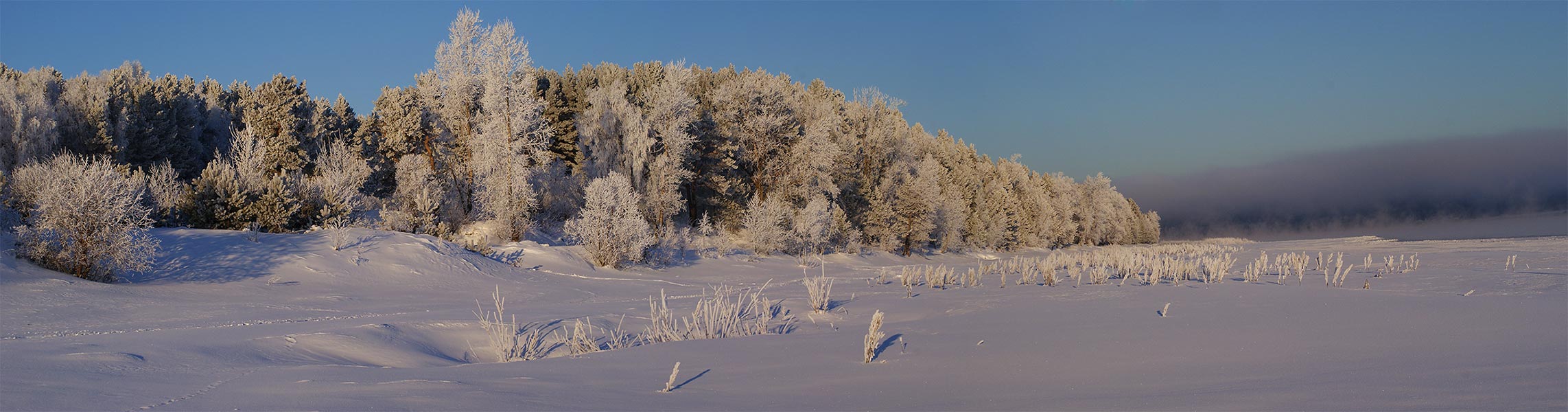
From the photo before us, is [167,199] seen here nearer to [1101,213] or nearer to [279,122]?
[279,122]

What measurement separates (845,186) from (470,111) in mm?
15692

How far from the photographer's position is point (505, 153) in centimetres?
2134

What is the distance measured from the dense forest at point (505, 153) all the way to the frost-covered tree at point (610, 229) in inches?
4.2

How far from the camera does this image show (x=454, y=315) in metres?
8.23

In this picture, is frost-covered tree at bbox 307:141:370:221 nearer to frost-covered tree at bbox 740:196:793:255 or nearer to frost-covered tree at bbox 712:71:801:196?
frost-covered tree at bbox 740:196:793:255

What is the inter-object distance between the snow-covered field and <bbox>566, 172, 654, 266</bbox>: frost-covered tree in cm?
691

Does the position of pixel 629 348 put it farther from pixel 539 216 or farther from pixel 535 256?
pixel 539 216

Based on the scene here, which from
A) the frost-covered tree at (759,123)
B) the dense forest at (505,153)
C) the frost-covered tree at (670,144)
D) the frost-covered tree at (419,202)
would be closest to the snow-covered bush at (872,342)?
the dense forest at (505,153)

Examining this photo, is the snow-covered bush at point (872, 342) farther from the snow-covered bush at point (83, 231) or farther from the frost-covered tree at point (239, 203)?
the frost-covered tree at point (239, 203)

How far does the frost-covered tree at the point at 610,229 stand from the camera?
60.2ft

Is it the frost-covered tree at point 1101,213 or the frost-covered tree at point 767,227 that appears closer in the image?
the frost-covered tree at point 767,227

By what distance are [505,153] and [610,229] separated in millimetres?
4917

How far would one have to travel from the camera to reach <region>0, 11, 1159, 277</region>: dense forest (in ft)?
60.6

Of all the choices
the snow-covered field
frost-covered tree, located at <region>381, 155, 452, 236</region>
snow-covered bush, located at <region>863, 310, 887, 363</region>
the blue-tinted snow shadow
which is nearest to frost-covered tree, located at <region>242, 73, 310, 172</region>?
frost-covered tree, located at <region>381, 155, 452, 236</region>
